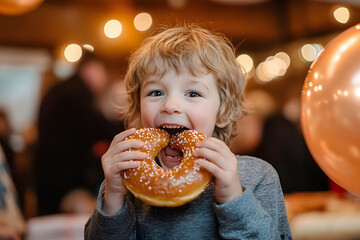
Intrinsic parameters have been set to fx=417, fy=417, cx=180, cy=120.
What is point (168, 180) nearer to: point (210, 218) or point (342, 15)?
point (210, 218)

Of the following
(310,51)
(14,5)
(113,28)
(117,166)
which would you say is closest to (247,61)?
(310,51)

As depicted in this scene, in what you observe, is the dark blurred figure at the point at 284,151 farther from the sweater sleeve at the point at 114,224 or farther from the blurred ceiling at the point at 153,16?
the sweater sleeve at the point at 114,224

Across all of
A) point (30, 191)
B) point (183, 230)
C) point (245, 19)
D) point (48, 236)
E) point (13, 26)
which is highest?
point (245, 19)

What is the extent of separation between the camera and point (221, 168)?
3.38ft

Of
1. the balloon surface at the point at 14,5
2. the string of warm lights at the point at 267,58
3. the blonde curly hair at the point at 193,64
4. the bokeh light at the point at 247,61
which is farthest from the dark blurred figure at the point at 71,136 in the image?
the bokeh light at the point at 247,61

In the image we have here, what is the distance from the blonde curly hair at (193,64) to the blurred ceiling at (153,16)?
3186mm

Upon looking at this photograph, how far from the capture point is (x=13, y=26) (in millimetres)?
4676

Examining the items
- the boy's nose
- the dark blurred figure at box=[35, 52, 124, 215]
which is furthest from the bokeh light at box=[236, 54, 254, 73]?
the boy's nose

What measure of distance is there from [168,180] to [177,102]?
0.22 metres

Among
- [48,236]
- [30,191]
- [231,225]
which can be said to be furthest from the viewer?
[30,191]

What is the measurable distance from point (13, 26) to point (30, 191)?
74.7 inches

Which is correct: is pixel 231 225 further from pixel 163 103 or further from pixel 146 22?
pixel 146 22

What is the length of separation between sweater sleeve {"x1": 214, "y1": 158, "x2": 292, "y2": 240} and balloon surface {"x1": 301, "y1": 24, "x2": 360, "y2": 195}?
0.16 metres

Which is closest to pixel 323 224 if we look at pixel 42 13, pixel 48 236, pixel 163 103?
pixel 48 236
